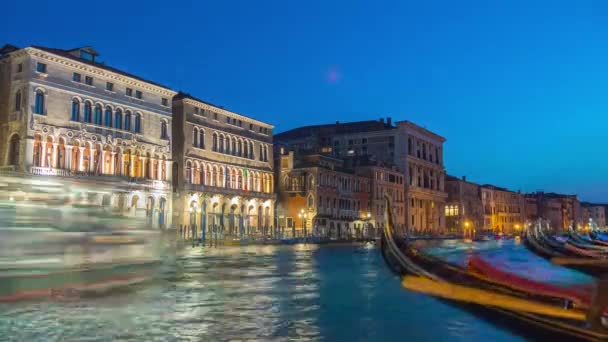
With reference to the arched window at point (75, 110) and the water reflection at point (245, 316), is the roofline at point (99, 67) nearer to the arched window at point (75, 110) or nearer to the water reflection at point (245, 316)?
the arched window at point (75, 110)

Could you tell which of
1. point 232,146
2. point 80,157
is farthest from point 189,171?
point 80,157

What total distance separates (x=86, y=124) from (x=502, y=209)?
260 ft

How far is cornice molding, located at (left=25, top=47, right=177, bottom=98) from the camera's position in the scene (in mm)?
29861

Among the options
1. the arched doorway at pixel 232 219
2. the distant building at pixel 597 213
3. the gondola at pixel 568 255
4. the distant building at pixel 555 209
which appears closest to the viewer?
the gondola at pixel 568 255

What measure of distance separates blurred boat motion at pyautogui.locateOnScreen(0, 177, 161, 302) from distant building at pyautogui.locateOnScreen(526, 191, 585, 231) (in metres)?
104

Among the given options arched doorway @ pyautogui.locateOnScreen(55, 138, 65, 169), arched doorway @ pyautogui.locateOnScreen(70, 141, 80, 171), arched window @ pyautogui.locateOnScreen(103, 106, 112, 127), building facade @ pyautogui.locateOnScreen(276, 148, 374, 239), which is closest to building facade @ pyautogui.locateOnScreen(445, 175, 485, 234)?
building facade @ pyautogui.locateOnScreen(276, 148, 374, 239)

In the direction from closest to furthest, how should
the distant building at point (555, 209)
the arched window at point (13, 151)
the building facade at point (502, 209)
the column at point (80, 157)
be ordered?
the arched window at point (13, 151) < the column at point (80, 157) < the building facade at point (502, 209) < the distant building at point (555, 209)

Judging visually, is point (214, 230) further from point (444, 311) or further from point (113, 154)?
point (444, 311)

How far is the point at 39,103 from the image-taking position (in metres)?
30.2

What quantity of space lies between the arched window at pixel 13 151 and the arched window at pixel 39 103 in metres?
1.64

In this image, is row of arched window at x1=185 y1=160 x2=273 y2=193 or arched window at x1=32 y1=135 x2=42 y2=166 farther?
row of arched window at x1=185 y1=160 x2=273 y2=193

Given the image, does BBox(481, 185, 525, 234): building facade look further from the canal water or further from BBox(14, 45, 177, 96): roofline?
the canal water

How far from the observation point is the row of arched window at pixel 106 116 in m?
32.2

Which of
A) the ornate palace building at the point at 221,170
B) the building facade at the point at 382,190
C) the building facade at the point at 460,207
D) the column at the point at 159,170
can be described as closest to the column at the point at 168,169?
the column at the point at 159,170
